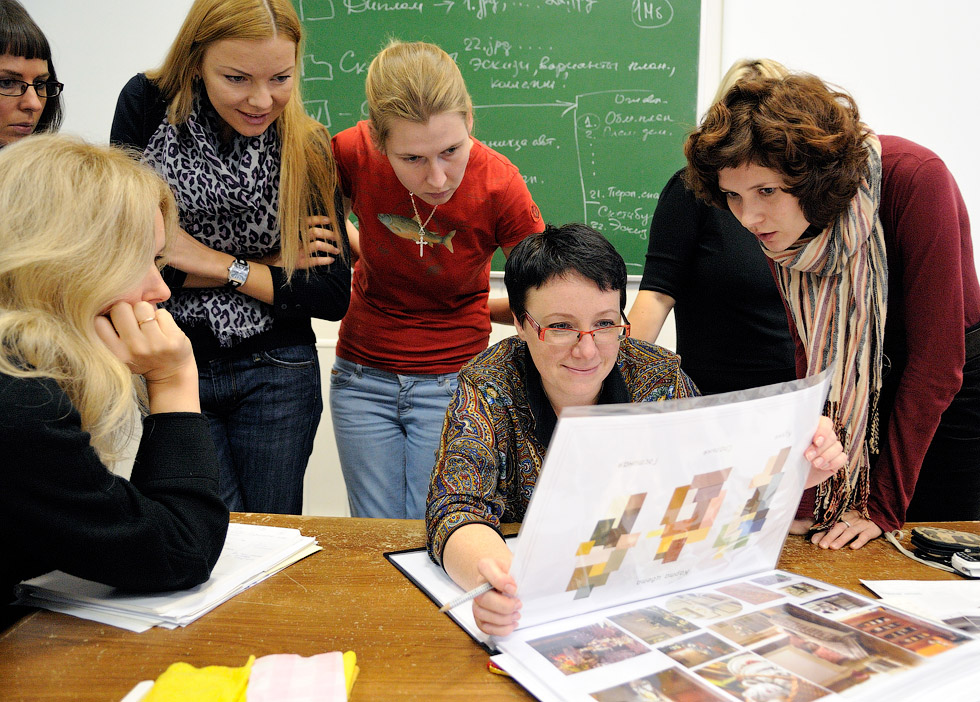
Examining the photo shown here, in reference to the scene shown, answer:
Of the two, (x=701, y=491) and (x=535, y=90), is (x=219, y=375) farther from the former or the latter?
(x=535, y=90)

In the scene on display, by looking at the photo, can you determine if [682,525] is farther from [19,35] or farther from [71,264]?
[19,35]

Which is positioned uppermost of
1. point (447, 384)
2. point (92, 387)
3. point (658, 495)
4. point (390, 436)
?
point (92, 387)

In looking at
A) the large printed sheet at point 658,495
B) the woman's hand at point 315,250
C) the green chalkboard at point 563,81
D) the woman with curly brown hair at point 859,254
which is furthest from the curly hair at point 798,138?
the green chalkboard at point 563,81

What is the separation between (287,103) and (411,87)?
0.26m

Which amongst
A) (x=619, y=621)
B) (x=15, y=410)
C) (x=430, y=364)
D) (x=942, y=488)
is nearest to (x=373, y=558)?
(x=619, y=621)

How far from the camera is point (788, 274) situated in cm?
150

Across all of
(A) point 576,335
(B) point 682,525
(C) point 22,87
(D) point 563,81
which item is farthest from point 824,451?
(D) point 563,81

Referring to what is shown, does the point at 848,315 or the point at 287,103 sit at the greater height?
the point at 287,103

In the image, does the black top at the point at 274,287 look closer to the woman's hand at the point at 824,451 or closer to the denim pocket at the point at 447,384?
the denim pocket at the point at 447,384

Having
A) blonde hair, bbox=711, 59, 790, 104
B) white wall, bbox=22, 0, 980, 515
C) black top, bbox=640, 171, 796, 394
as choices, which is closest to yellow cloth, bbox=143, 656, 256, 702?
blonde hair, bbox=711, 59, 790, 104

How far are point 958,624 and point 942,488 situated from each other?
2.19 feet

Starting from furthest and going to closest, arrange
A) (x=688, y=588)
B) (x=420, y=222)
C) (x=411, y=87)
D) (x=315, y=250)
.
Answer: (x=420, y=222) → (x=315, y=250) → (x=411, y=87) → (x=688, y=588)

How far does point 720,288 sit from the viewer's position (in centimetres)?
178

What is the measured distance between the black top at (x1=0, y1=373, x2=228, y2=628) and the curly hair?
947mm
